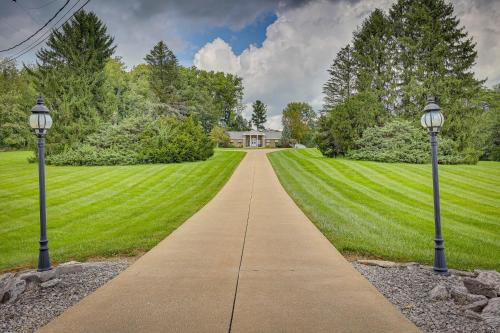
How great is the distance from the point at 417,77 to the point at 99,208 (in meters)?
27.2

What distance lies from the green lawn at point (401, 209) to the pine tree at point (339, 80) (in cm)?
2959

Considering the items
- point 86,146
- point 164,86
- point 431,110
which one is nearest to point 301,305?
point 431,110

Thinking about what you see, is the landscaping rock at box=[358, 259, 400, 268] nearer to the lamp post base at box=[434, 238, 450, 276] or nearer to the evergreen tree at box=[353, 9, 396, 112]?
the lamp post base at box=[434, 238, 450, 276]

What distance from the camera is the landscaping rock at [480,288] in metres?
4.08

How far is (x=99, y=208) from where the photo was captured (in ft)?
38.2

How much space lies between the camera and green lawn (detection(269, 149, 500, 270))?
6609mm

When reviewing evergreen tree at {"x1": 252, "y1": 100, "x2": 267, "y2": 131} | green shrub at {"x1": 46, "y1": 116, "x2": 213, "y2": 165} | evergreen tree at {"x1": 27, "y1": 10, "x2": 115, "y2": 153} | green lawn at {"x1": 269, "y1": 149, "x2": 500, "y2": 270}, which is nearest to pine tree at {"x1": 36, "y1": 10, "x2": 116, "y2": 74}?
evergreen tree at {"x1": 27, "y1": 10, "x2": 115, "y2": 153}

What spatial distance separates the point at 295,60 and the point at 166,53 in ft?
97.2

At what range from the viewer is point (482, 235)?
26.0ft

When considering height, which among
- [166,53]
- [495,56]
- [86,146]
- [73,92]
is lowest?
[86,146]

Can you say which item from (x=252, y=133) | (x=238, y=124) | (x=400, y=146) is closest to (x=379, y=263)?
(x=400, y=146)

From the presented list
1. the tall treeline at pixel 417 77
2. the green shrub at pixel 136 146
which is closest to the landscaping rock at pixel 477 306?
the green shrub at pixel 136 146

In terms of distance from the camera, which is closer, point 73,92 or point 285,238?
point 285,238

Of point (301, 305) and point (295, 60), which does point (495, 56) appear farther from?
point (301, 305)
